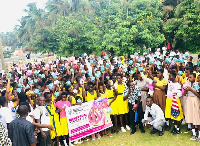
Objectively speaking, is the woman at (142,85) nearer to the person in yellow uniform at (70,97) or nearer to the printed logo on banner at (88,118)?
the printed logo on banner at (88,118)

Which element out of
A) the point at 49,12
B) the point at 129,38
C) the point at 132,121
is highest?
the point at 49,12

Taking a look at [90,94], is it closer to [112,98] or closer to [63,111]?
[112,98]

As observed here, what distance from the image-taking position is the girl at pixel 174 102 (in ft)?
19.6

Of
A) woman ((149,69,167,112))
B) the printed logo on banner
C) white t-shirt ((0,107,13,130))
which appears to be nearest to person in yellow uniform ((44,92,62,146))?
the printed logo on banner

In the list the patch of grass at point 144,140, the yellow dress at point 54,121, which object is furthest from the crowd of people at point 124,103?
the patch of grass at point 144,140

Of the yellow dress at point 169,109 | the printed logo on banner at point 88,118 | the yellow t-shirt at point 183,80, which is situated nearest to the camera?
the printed logo on banner at point 88,118

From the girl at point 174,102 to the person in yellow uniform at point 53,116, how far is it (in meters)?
3.10

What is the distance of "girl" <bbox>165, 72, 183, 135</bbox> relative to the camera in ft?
19.6

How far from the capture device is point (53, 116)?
18.4 feet

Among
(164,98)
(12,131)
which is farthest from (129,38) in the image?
(12,131)

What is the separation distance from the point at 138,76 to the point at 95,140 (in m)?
2.33

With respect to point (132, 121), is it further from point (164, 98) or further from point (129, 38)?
point (129, 38)

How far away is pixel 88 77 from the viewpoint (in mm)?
7578

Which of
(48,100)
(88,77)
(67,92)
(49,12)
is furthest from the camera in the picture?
(49,12)
